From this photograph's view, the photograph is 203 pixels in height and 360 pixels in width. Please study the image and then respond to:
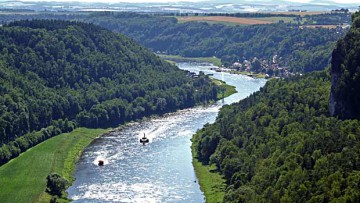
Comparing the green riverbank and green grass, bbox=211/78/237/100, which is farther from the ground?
the green riverbank

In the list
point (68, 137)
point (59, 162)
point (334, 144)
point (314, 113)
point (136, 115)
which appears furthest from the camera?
point (136, 115)

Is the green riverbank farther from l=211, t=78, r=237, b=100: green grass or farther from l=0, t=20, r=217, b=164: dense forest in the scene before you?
l=211, t=78, r=237, b=100: green grass

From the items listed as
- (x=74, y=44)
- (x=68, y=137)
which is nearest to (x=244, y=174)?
(x=68, y=137)

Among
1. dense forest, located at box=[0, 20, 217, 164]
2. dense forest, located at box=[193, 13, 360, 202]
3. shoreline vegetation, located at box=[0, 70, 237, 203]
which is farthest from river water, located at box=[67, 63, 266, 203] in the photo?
dense forest, located at box=[0, 20, 217, 164]

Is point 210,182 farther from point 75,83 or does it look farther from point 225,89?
point 225,89

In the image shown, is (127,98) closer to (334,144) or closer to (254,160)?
(254,160)

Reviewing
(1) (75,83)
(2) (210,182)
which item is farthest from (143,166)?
(1) (75,83)

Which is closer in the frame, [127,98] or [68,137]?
[68,137]
